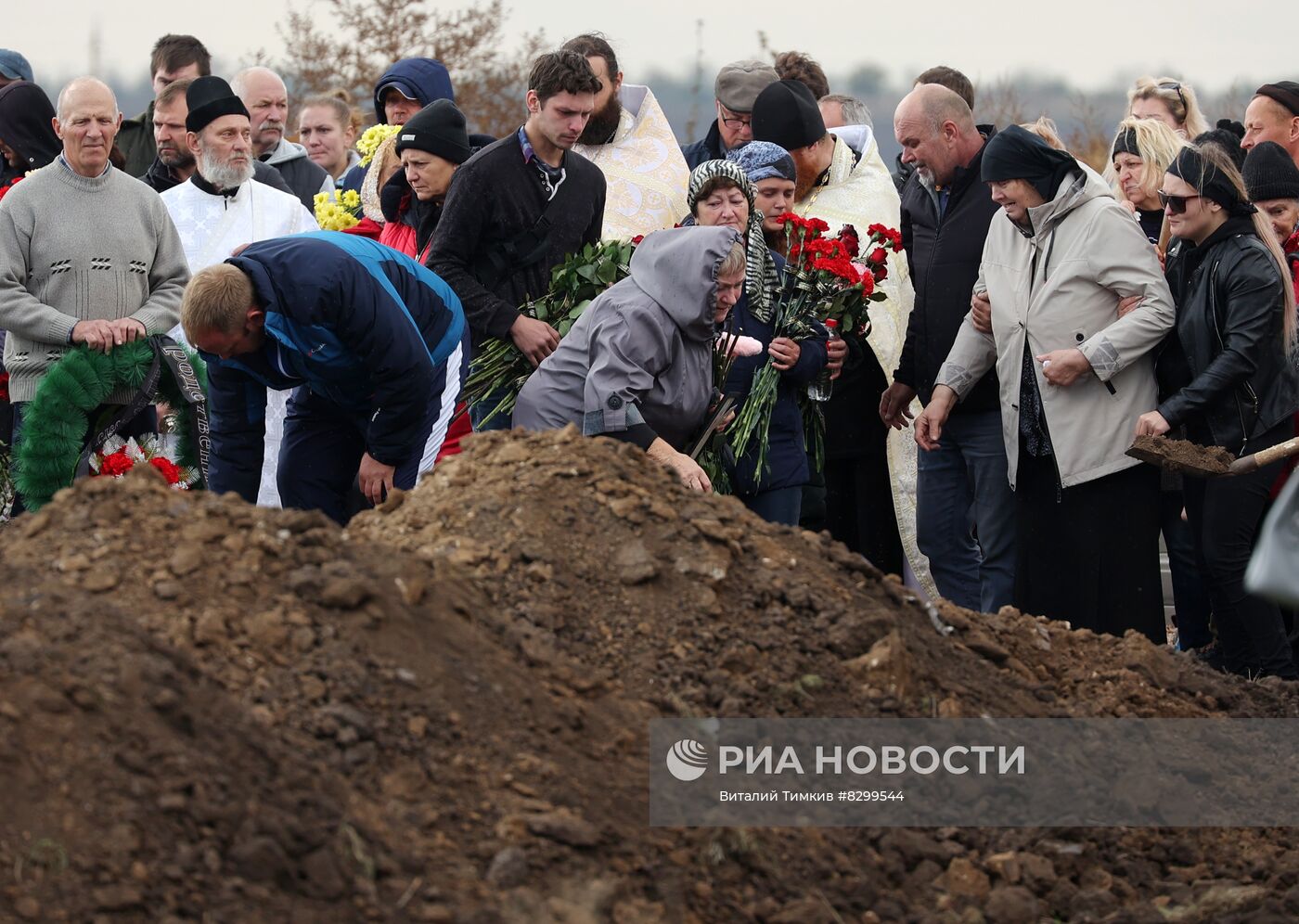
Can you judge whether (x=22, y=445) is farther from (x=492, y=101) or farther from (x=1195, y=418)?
(x=492, y=101)

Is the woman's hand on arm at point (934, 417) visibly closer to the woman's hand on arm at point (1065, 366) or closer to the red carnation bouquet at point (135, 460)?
the woman's hand on arm at point (1065, 366)

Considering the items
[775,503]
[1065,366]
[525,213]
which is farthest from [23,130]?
[1065,366]

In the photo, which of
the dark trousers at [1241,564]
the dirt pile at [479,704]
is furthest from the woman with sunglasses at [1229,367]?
the dirt pile at [479,704]

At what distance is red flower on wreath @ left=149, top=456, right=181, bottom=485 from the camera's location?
22.5ft

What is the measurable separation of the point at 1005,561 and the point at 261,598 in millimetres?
3932

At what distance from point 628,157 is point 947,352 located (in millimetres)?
1819

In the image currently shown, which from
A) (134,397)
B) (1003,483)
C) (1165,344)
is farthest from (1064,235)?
(134,397)

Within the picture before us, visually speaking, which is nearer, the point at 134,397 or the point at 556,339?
the point at 556,339

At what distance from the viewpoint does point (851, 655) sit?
449 cm

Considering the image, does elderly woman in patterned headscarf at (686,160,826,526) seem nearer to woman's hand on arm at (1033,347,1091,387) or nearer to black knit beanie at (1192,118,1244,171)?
woman's hand on arm at (1033,347,1091,387)


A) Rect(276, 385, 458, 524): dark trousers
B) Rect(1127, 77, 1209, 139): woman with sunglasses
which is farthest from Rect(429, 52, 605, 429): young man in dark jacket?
Rect(1127, 77, 1209, 139): woman with sunglasses

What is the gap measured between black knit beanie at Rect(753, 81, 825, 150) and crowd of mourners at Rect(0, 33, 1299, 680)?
0.05 feet

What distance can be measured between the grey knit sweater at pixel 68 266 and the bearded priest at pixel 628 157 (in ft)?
6.54

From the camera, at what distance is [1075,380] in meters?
6.43
